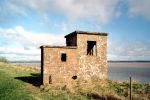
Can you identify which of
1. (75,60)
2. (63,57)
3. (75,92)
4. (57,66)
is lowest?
(75,92)

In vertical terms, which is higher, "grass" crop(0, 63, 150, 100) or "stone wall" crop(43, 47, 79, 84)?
"stone wall" crop(43, 47, 79, 84)

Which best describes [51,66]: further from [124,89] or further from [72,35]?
[124,89]

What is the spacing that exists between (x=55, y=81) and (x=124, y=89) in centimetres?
626

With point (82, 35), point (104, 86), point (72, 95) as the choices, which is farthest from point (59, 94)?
point (82, 35)

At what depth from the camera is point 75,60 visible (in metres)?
23.3

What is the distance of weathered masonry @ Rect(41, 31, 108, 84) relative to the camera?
2211 centimetres

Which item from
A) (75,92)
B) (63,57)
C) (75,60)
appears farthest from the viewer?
(63,57)

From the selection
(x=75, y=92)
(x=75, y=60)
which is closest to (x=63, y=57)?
(x=75, y=60)

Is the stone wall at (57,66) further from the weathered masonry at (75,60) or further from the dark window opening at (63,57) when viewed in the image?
the dark window opening at (63,57)

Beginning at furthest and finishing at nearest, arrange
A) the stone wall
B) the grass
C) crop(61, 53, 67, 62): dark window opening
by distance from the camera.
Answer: crop(61, 53, 67, 62): dark window opening
the stone wall
the grass

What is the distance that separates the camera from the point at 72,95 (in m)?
17.9

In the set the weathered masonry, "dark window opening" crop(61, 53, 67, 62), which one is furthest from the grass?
"dark window opening" crop(61, 53, 67, 62)

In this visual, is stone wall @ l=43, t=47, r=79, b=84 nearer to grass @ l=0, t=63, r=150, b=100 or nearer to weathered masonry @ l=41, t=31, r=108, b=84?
weathered masonry @ l=41, t=31, r=108, b=84

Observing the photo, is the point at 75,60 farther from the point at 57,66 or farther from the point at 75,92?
the point at 75,92
